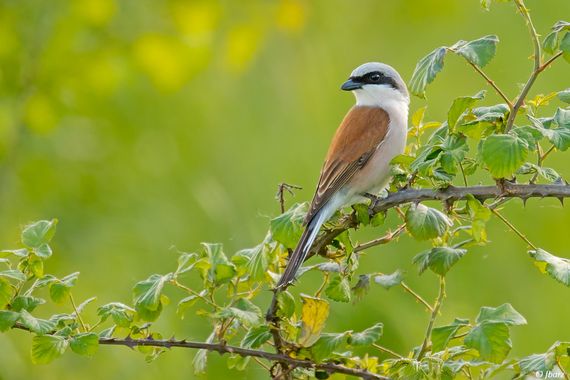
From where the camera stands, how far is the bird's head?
126 inches

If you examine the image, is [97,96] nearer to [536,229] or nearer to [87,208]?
[87,208]

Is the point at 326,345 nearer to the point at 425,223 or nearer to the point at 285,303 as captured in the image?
the point at 285,303

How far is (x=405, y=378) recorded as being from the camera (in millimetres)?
1665

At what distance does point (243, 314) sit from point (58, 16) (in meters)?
2.31

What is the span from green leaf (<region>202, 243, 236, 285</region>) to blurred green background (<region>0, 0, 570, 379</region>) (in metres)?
1.05

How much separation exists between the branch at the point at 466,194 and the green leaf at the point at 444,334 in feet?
0.76

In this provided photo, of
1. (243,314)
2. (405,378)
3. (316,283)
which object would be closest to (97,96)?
(316,283)

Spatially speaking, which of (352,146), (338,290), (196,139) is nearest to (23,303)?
(338,290)

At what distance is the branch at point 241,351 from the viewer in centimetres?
178

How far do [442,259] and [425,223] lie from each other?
0.25ft

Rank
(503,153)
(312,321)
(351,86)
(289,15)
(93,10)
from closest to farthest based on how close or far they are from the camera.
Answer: (503,153) < (312,321) < (351,86) < (93,10) < (289,15)

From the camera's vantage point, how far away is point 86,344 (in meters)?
1.68

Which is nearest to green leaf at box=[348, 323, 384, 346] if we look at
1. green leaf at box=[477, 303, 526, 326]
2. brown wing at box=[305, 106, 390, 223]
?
green leaf at box=[477, 303, 526, 326]

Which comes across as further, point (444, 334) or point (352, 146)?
point (352, 146)
